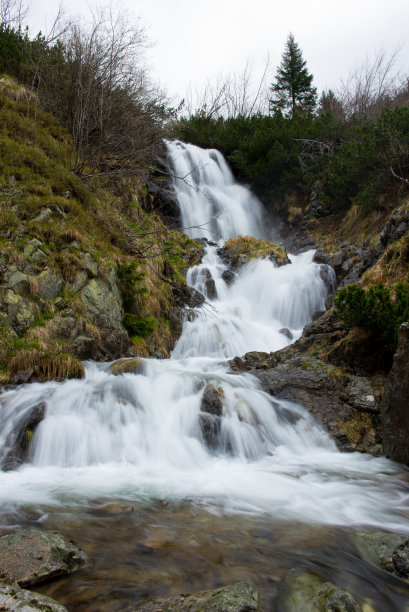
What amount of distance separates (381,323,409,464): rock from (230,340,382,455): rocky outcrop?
0.37 m

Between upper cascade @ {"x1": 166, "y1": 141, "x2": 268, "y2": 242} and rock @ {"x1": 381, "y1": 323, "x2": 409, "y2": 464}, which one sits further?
upper cascade @ {"x1": 166, "y1": 141, "x2": 268, "y2": 242}

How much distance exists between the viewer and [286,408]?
6.32 meters

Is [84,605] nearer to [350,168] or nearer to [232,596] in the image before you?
[232,596]

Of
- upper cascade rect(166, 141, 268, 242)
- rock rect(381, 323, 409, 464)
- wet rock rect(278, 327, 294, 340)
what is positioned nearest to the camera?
rock rect(381, 323, 409, 464)

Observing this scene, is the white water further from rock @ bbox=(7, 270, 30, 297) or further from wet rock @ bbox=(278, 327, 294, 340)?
wet rock @ bbox=(278, 327, 294, 340)

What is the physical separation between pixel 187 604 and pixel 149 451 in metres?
3.40

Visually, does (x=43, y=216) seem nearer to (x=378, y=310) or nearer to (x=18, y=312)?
(x=18, y=312)

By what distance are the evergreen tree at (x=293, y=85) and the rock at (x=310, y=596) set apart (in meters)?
30.9

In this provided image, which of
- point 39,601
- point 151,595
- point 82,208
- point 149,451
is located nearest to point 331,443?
point 149,451

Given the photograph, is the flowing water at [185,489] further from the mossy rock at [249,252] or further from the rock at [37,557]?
the mossy rock at [249,252]

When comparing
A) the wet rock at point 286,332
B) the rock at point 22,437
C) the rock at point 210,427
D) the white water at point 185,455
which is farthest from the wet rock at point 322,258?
the rock at point 22,437

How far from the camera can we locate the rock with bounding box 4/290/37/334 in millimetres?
6016

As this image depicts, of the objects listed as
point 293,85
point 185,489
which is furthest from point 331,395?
point 293,85

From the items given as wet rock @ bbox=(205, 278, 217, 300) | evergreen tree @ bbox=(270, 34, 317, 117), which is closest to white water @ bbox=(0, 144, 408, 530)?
wet rock @ bbox=(205, 278, 217, 300)
